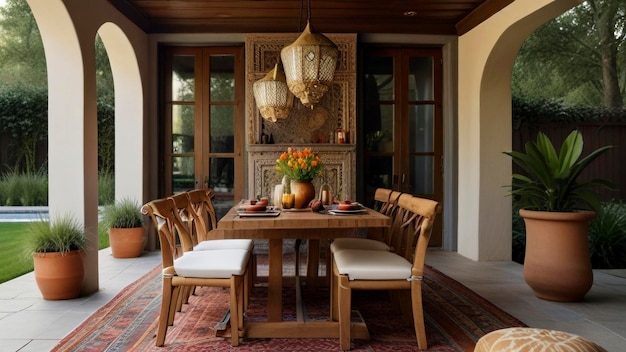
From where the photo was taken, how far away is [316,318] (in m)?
3.32

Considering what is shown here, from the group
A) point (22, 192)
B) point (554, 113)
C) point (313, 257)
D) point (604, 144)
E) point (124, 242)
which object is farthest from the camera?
point (22, 192)

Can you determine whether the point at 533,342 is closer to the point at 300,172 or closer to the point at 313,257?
the point at 300,172

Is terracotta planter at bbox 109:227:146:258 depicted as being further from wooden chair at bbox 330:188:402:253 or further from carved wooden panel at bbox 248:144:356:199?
wooden chair at bbox 330:188:402:253

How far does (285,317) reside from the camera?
3.34m

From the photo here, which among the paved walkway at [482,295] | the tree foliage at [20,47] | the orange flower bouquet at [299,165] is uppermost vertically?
the tree foliage at [20,47]

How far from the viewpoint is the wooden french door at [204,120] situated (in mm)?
6172

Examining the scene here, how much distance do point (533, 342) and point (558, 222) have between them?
235 cm

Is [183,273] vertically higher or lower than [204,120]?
lower

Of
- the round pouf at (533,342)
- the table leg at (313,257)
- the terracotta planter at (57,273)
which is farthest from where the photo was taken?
the table leg at (313,257)

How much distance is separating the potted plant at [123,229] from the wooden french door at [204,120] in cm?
73

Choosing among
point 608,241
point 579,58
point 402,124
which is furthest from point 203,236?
point 579,58

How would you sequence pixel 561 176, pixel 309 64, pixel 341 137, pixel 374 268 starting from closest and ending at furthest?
pixel 374 268 < pixel 309 64 < pixel 561 176 < pixel 341 137

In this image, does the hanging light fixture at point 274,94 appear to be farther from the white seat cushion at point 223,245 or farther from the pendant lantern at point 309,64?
the white seat cushion at point 223,245

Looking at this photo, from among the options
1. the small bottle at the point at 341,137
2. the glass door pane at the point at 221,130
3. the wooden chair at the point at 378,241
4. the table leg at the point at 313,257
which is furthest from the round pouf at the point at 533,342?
the glass door pane at the point at 221,130
